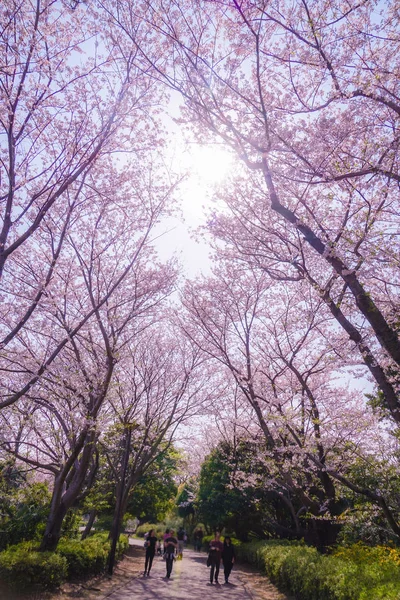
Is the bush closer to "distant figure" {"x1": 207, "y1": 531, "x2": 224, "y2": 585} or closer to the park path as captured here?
the park path

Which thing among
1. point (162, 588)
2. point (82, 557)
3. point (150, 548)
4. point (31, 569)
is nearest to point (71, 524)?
point (150, 548)

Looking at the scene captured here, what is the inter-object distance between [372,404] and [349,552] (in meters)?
3.24

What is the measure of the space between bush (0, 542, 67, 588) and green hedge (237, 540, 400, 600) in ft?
16.8

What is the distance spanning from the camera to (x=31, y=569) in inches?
312

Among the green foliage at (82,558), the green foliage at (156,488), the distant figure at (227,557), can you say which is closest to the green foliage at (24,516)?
the green foliage at (82,558)

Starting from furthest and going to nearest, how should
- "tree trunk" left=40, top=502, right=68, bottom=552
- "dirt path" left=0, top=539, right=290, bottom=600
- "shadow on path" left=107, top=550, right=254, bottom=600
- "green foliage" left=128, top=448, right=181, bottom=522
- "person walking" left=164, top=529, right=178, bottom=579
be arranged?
"green foliage" left=128, top=448, right=181, bottom=522, "person walking" left=164, top=529, right=178, bottom=579, "shadow on path" left=107, top=550, right=254, bottom=600, "tree trunk" left=40, top=502, right=68, bottom=552, "dirt path" left=0, top=539, right=290, bottom=600

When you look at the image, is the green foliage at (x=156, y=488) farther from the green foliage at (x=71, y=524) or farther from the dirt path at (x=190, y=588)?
the dirt path at (x=190, y=588)

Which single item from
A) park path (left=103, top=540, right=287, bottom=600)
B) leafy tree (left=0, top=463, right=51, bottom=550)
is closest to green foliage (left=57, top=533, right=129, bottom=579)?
park path (left=103, top=540, right=287, bottom=600)

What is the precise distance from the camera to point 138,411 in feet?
51.0

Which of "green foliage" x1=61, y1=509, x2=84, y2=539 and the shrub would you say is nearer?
the shrub

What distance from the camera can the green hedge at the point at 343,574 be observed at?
19.4ft

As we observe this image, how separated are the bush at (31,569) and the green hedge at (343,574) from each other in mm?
5123

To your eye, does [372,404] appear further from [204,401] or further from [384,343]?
[204,401]

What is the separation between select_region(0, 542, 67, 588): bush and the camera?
779 centimetres
